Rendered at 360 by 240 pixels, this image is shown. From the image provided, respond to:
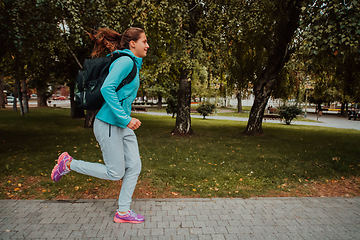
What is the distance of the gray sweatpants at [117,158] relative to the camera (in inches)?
112

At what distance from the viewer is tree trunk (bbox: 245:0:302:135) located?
30.3ft

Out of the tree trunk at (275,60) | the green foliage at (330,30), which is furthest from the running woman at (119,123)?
the tree trunk at (275,60)

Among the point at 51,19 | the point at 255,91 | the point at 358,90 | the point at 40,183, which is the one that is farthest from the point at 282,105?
the point at 40,183

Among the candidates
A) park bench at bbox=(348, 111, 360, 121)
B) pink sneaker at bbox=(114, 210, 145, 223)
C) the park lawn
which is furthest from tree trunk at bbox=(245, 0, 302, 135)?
park bench at bbox=(348, 111, 360, 121)

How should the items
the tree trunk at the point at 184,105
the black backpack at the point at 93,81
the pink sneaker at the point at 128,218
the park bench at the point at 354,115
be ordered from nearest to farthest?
the black backpack at the point at 93,81
the pink sneaker at the point at 128,218
the tree trunk at the point at 184,105
the park bench at the point at 354,115

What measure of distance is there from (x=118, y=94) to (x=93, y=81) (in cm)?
32

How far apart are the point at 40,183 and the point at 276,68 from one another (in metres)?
9.66

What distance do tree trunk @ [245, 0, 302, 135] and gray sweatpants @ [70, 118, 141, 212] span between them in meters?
8.61

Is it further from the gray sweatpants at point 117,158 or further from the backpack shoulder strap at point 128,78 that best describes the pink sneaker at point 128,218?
the backpack shoulder strap at point 128,78

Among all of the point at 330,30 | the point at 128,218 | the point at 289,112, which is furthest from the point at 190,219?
the point at 289,112

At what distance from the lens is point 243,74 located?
41.2ft

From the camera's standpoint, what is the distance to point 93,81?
9.19ft

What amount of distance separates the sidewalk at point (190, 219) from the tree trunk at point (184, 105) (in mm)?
6949

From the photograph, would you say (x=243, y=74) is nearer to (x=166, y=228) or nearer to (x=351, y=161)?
(x=351, y=161)
